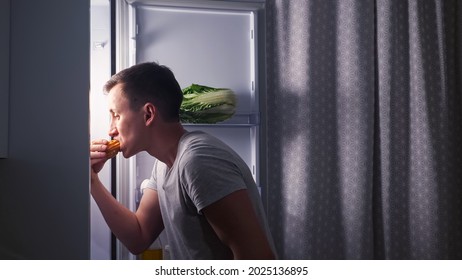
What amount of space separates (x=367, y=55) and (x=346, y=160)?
12.4 inches

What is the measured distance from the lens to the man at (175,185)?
0.79 m

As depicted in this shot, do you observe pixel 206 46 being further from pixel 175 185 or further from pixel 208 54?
pixel 175 185

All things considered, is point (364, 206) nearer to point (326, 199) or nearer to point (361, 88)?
point (326, 199)

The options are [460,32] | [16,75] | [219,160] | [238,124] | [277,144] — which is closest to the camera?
[16,75]

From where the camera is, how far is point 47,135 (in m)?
0.62

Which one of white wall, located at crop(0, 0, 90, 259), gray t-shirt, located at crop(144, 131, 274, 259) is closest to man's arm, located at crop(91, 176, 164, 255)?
gray t-shirt, located at crop(144, 131, 274, 259)

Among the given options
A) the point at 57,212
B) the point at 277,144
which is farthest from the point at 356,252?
the point at 57,212

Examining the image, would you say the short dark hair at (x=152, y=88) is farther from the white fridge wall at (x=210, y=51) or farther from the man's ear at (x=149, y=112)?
the white fridge wall at (x=210, y=51)

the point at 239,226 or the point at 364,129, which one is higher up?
the point at 364,129

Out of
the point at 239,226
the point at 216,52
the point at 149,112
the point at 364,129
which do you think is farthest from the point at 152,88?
the point at 364,129

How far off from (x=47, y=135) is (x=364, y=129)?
0.95m

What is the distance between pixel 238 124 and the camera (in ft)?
3.73

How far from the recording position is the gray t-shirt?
2.63ft

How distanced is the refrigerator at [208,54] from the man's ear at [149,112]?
16 centimetres
